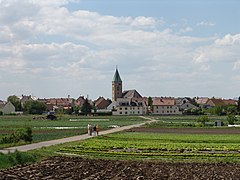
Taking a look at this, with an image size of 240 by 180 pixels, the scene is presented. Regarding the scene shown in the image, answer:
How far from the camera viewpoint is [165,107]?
184m

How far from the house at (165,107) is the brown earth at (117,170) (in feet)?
509

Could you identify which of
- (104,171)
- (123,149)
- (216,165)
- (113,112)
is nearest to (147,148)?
(123,149)

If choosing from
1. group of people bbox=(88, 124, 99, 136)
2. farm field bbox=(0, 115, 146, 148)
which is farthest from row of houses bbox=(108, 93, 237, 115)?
group of people bbox=(88, 124, 99, 136)

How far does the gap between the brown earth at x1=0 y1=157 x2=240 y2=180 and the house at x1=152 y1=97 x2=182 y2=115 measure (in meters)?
155

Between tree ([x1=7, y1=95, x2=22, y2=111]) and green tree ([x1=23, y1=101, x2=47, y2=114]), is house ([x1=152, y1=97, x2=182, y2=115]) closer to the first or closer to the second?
green tree ([x1=23, y1=101, x2=47, y2=114])

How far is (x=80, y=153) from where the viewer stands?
114 ft

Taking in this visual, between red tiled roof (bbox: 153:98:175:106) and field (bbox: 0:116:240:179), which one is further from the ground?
red tiled roof (bbox: 153:98:175:106)

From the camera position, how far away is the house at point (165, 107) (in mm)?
183250

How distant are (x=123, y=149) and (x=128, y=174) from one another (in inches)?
568

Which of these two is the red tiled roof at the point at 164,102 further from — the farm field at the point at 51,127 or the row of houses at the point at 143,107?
the farm field at the point at 51,127

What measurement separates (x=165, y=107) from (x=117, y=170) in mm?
159828

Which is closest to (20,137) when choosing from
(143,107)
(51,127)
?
(51,127)

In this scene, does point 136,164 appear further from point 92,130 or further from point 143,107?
point 143,107

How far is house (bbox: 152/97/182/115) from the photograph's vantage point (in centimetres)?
18325
